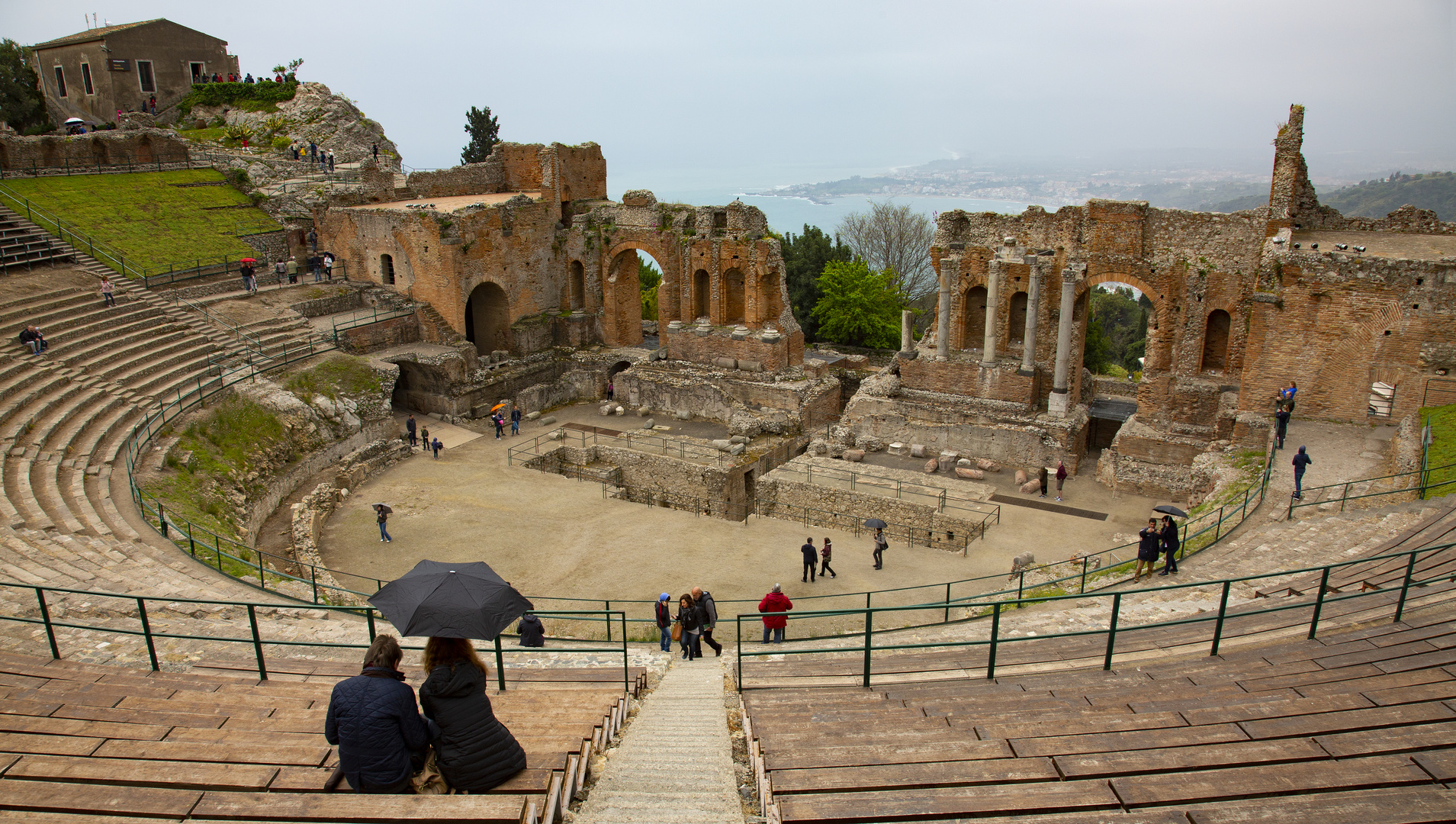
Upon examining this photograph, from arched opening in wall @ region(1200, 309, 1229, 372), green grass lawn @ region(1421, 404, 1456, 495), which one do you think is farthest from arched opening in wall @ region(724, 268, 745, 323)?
green grass lawn @ region(1421, 404, 1456, 495)

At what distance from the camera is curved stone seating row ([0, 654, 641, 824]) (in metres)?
5.49

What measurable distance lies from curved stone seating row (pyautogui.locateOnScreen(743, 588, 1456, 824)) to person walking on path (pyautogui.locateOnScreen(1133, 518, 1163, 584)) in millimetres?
5232

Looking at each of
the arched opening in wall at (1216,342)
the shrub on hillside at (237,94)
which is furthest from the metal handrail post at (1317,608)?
the shrub on hillside at (237,94)

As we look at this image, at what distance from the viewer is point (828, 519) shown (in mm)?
21938

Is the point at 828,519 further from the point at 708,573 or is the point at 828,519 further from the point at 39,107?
the point at 39,107

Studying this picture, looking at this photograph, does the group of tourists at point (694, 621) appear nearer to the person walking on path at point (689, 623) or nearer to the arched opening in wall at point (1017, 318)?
the person walking on path at point (689, 623)

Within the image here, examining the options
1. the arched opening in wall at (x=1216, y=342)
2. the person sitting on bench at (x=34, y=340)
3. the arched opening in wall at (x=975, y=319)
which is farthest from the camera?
the arched opening in wall at (x=975, y=319)

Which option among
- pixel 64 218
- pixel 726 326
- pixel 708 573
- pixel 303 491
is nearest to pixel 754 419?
pixel 726 326

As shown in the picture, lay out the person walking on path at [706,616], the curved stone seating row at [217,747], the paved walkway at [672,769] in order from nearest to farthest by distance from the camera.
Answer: the curved stone seating row at [217,747] < the paved walkway at [672,769] < the person walking on path at [706,616]

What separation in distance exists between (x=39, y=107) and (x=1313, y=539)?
2001 inches

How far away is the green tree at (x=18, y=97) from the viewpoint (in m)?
38.7

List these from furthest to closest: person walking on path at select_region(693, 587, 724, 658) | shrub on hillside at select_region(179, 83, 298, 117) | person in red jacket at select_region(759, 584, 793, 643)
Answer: shrub on hillside at select_region(179, 83, 298, 117) < person in red jacket at select_region(759, 584, 793, 643) < person walking on path at select_region(693, 587, 724, 658)

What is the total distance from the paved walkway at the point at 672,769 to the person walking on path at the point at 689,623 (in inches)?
88.1

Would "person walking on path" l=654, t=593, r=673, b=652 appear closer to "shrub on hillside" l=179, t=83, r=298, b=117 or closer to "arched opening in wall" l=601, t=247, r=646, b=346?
"arched opening in wall" l=601, t=247, r=646, b=346
